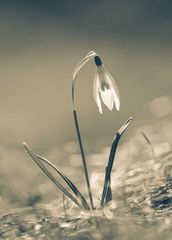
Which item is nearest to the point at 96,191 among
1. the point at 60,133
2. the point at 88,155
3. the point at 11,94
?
the point at 88,155

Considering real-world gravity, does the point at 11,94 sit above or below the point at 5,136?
above

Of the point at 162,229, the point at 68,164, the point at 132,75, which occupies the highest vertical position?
the point at 132,75

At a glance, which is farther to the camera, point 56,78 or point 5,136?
point 56,78

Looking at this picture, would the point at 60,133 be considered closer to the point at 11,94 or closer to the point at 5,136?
the point at 5,136

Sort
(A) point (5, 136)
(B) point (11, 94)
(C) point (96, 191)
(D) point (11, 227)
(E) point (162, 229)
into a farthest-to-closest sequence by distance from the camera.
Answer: (B) point (11, 94), (A) point (5, 136), (C) point (96, 191), (D) point (11, 227), (E) point (162, 229)

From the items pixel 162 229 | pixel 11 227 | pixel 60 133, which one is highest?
pixel 60 133

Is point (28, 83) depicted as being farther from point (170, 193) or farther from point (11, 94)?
point (170, 193)

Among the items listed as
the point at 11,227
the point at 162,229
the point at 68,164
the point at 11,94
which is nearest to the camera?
the point at 162,229

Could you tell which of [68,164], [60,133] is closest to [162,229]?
[68,164]

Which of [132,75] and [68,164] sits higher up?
[132,75]
